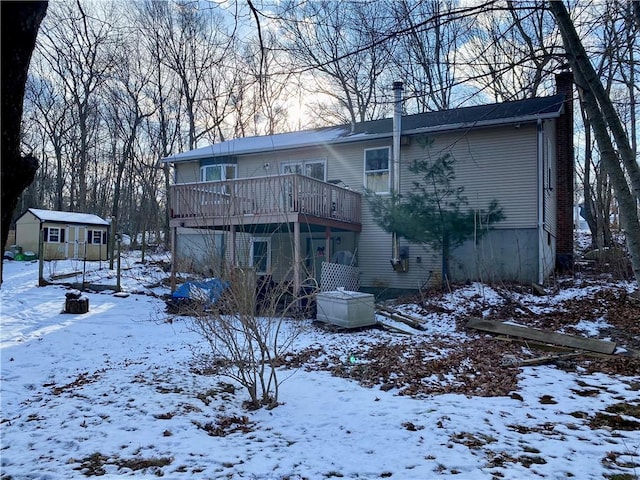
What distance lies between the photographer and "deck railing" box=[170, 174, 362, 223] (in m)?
10.7

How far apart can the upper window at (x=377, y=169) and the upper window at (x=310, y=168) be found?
1566 millimetres

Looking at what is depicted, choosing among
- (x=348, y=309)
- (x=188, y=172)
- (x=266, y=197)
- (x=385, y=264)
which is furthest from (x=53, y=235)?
(x=348, y=309)

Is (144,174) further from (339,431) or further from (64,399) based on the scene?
(339,431)

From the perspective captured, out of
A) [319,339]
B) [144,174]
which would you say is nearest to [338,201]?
[319,339]

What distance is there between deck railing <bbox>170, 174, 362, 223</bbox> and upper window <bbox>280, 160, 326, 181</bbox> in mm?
2104

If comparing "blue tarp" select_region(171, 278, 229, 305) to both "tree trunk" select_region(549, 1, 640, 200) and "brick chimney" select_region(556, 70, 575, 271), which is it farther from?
"brick chimney" select_region(556, 70, 575, 271)

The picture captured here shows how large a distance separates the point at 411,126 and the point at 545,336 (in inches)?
320

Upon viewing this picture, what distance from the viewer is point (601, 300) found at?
9.73m

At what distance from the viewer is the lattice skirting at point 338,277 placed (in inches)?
460

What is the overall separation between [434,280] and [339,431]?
937 cm

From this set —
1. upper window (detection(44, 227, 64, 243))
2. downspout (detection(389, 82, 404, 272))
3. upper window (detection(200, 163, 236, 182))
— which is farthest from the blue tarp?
upper window (detection(44, 227, 64, 243))

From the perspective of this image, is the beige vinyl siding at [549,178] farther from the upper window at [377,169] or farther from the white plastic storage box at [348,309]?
the white plastic storage box at [348,309]

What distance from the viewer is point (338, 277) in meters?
12.3

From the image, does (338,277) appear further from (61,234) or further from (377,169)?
(61,234)
